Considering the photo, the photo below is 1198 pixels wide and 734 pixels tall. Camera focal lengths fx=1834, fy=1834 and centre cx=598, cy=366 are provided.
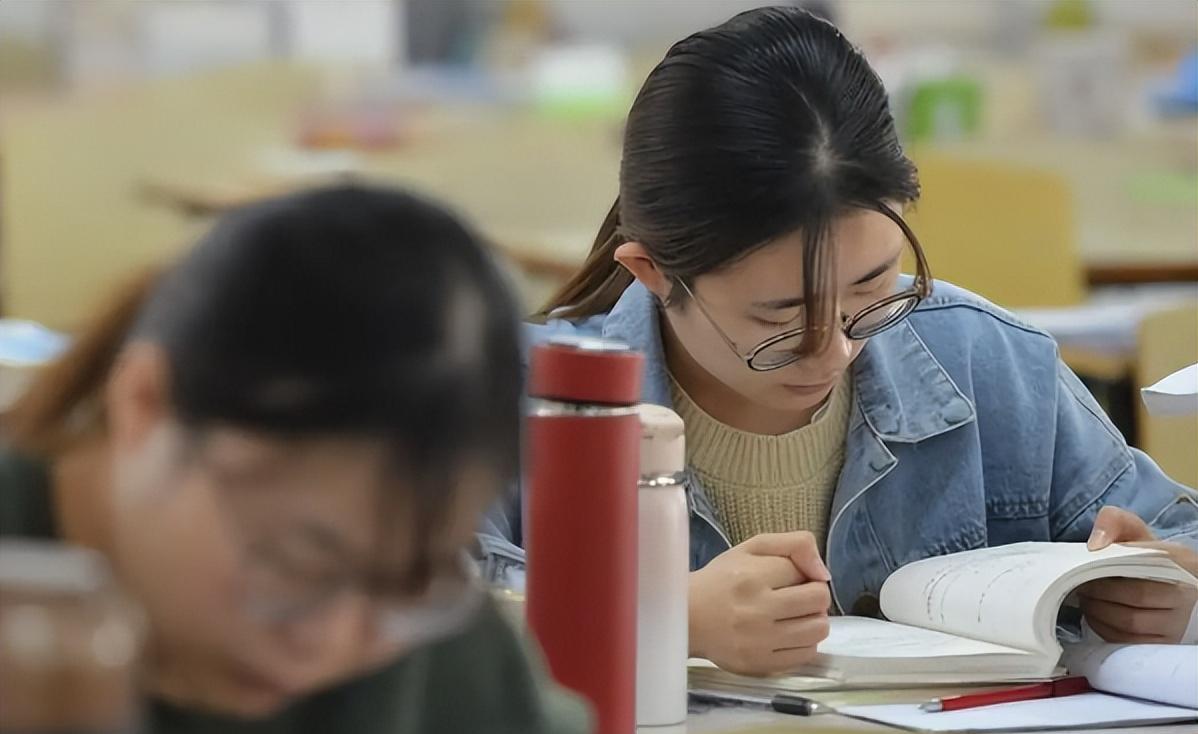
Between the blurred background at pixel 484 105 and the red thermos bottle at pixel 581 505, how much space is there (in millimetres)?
2361

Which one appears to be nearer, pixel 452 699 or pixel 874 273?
pixel 452 699

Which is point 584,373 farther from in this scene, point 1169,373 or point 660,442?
point 1169,373

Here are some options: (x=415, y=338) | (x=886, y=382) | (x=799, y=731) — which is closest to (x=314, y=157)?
(x=886, y=382)

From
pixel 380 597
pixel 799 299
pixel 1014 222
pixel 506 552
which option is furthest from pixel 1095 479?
pixel 1014 222

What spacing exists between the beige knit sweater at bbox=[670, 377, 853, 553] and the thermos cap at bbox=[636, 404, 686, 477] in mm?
397

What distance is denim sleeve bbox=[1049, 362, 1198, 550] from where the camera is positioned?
4.50ft

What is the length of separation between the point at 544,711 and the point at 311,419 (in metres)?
0.28

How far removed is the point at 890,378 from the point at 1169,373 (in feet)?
0.74

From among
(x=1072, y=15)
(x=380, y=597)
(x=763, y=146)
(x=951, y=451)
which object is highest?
(x=1072, y=15)

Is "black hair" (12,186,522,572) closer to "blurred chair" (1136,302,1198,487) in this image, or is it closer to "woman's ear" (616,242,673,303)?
"woman's ear" (616,242,673,303)

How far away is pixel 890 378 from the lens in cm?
144

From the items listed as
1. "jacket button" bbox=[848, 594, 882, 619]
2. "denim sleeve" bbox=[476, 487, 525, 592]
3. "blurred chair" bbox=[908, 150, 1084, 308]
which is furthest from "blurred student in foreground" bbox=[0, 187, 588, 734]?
"blurred chair" bbox=[908, 150, 1084, 308]

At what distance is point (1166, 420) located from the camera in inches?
56.2

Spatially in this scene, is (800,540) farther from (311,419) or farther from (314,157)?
(314,157)
